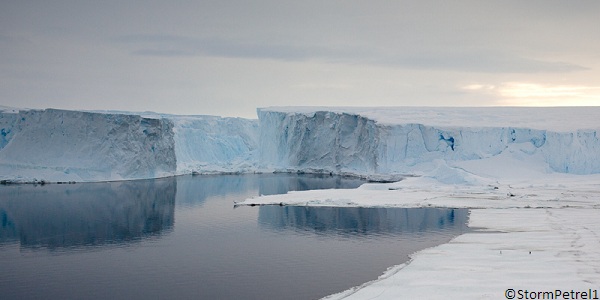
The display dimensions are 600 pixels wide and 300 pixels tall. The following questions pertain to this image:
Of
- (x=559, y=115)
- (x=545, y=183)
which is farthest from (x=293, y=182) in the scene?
(x=559, y=115)

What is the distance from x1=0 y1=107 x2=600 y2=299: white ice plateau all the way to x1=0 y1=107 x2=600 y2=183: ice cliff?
0.07 meters

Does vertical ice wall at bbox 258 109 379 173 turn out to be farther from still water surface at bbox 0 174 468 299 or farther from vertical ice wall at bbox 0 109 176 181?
still water surface at bbox 0 174 468 299

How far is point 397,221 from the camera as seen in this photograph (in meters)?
19.1

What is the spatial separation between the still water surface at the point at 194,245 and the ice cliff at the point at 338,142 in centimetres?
757

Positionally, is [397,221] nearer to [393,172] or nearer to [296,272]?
[296,272]

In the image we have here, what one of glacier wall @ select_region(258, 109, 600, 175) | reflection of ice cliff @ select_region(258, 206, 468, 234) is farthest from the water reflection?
reflection of ice cliff @ select_region(258, 206, 468, 234)

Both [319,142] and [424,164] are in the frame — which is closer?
[424,164]

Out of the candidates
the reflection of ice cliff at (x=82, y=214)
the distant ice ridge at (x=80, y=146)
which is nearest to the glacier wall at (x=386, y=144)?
the distant ice ridge at (x=80, y=146)

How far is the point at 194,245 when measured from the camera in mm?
15117

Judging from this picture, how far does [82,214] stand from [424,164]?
69.2 ft

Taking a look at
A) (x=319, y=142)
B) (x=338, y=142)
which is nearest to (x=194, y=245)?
(x=338, y=142)

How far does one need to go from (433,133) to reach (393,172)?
136 inches

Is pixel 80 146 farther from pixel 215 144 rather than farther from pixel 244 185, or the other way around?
pixel 215 144

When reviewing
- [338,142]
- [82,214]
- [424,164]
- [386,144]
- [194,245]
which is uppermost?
[338,142]
